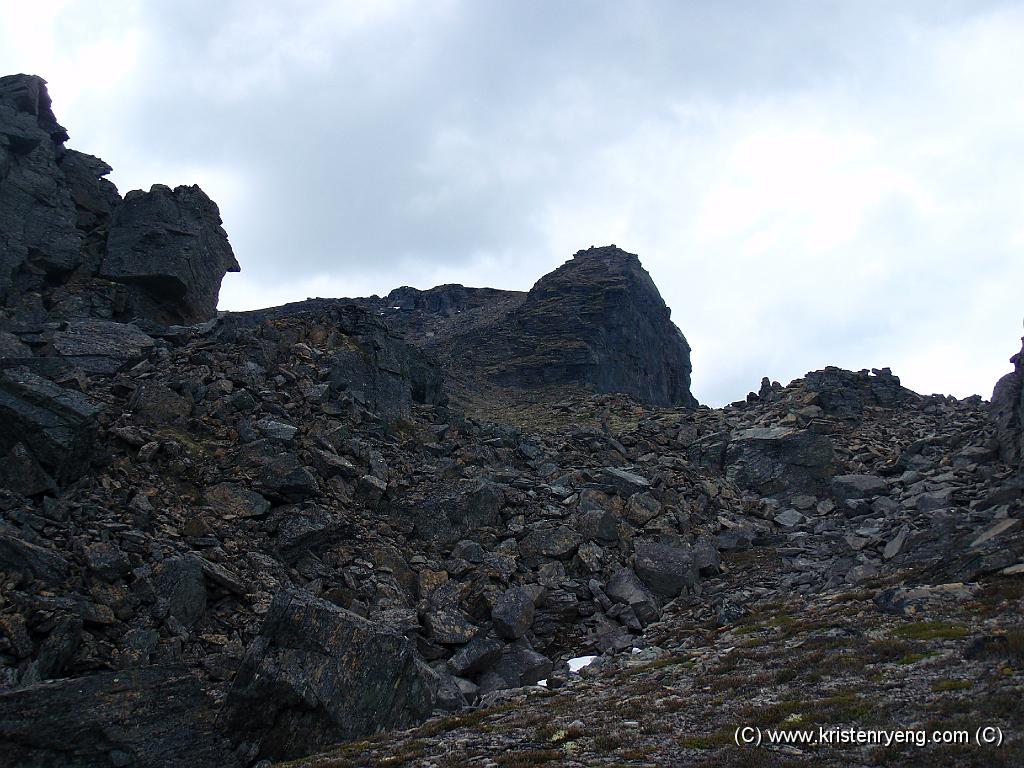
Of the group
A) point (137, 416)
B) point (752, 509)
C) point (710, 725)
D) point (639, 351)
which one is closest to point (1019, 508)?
point (752, 509)

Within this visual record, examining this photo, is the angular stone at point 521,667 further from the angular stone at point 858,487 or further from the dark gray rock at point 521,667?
→ the angular stone at point 858,487

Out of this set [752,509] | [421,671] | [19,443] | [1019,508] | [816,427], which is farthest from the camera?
[816,427]

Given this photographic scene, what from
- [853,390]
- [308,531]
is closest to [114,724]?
[308,531]

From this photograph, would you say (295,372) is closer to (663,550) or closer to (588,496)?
(588,496)

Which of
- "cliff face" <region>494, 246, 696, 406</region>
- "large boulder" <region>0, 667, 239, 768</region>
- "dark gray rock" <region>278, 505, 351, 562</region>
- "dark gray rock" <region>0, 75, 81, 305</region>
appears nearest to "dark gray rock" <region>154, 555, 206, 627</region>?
"large boulder" <region>0, 667, 239, 768</region>

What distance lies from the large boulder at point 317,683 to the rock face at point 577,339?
57909mm

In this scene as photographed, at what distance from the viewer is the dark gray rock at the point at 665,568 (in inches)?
1158

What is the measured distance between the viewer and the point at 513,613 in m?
24.8

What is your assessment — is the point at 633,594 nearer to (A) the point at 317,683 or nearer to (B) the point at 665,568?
(B) the point at 665,568

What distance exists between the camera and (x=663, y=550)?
30.9 meters

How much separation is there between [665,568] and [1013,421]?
84.4 ft

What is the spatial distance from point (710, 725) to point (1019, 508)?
2227 cm

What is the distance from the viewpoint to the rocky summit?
14648mm

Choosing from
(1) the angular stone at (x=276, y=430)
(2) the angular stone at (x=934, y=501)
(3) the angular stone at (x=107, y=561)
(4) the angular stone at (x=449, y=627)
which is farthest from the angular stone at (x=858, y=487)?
(3) the angular stone at (x=107, y=561)
